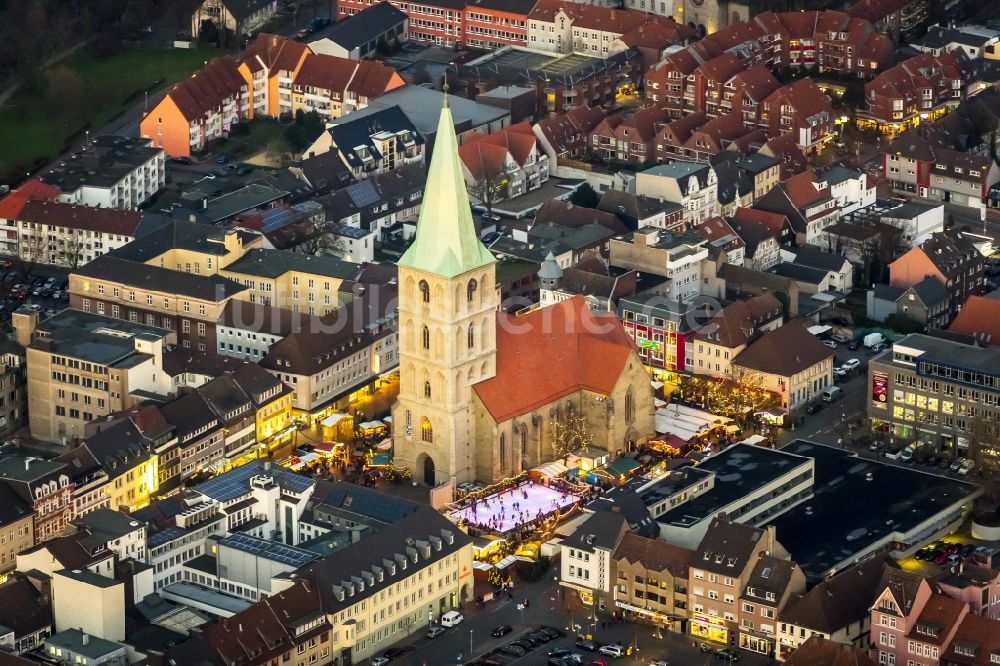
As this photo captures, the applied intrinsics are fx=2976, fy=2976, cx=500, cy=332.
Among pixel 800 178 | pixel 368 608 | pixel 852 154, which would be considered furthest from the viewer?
pixel 852 154

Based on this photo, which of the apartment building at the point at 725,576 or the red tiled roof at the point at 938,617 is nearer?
the red tiled roof at the point at 938,617

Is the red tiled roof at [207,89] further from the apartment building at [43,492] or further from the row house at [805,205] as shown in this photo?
the apartment building at [43,492]

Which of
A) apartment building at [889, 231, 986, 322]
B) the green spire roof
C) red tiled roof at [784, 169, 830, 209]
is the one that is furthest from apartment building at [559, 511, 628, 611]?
red tiled roof at [784, 169, 830, 209]

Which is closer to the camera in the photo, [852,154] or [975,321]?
[975,321]

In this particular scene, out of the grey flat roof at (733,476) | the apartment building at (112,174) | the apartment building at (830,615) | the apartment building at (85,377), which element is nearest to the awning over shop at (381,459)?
the apartment building at (85,377)

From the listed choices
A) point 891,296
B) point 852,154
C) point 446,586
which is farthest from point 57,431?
point 852,154

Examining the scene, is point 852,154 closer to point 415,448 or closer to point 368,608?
point 415,448
